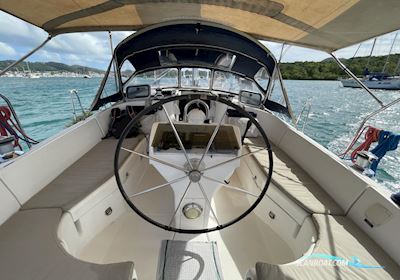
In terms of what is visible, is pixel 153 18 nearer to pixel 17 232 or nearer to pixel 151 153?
pixel 151 153

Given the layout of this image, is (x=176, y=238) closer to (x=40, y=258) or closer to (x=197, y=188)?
(x=197, y=188)

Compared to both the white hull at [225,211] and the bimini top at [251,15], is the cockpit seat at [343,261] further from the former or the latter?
the bimini top at [251,15]

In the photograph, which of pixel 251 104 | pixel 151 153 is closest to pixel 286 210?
pixel 151 153

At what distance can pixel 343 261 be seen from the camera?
970mm

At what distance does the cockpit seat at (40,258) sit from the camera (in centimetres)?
85

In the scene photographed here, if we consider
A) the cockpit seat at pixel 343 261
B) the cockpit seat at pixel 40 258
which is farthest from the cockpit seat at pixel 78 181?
the cockpit seat at pixel 343 261

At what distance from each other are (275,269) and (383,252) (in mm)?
607

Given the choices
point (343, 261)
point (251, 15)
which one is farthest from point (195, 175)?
point (251, 15)

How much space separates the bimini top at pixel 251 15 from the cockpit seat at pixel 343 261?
129 cm

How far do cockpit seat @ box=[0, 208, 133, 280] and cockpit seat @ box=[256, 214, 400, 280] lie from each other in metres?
0.65

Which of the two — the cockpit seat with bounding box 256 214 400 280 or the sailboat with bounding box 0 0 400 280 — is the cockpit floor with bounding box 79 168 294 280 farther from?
the cockpit seat with bounding box 256 214 400 280

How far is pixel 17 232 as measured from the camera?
105 centimetres

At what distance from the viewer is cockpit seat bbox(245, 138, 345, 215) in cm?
131

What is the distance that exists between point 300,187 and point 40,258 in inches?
61.1
